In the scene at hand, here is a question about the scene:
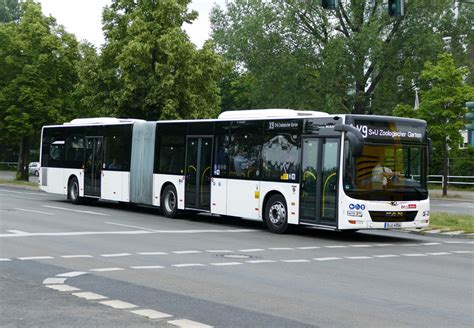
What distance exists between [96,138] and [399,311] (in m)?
21.2

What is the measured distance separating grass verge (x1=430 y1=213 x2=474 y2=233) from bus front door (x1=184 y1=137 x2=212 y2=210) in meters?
6.64

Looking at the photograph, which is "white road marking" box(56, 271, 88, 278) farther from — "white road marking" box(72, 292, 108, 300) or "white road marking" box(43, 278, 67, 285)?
"white road marking" box(72, 292, 108, 300)

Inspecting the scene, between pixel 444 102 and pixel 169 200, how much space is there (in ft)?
69.1

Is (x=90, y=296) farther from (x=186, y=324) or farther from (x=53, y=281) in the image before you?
(x=186, y=324)

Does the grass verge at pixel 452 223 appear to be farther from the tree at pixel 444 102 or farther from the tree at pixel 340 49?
the tree at pixel 340 49

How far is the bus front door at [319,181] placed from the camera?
18.2 m

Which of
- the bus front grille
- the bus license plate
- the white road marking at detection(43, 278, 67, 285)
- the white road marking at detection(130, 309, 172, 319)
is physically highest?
the bus front grille

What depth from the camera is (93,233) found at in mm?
17672

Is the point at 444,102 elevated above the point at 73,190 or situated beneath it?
elevated above

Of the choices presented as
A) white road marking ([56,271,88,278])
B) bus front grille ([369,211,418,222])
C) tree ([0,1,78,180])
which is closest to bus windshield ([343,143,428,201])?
bus front grille ([369,211,418,222])

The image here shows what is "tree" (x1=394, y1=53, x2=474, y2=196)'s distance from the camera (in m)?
40.0

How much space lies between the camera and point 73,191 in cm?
2980

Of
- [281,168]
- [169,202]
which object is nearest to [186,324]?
[281,168]

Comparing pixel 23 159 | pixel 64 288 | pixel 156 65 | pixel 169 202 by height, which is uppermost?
pixel 156 65
